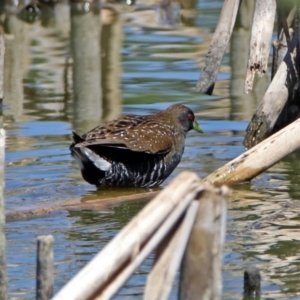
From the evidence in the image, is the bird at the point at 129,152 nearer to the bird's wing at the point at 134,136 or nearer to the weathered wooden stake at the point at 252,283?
the bird's wing at the point at 134,136

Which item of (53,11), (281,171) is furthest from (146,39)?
(281,171)

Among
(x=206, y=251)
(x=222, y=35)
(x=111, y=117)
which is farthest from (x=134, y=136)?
(x=206, y=251)

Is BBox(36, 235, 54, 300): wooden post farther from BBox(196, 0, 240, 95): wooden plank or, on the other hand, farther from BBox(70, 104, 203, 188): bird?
BBox(196, 0, 240, 95): wooden plank

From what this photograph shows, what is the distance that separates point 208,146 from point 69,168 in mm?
1367

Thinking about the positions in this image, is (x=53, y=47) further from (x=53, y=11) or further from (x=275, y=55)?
(x=275, y=55)

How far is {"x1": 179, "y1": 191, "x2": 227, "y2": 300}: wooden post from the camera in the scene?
3.62m

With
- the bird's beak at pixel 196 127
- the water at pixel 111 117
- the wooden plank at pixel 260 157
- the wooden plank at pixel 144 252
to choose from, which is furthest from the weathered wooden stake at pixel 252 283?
the bird's beak at pixel 196 127

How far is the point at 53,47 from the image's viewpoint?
14.9 meters

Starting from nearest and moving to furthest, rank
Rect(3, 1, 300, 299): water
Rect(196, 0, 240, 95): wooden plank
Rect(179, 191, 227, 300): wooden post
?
Rect(179, 191, 227, 300): wooden post
Rect(3, 1, 300, 299): water
Rect(196, 0, 240, 95): wooden plank

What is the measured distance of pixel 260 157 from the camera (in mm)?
7121

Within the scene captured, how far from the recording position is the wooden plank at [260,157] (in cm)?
695

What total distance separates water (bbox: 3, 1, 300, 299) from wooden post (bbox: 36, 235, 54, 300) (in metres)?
1.24

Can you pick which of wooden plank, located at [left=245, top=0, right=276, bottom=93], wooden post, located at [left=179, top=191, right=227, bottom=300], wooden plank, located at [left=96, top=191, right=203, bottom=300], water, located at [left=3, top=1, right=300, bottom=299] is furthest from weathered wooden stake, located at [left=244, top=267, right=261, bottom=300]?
wooden plank, located at [left=245, top=0, right=276, bottom=93]

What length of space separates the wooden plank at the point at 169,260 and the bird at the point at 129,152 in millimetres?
3975
